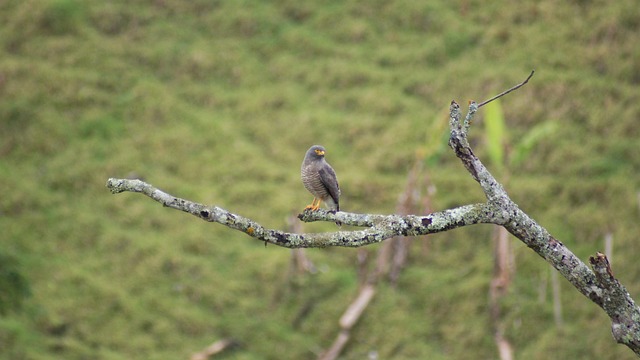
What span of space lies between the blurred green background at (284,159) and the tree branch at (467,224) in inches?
160

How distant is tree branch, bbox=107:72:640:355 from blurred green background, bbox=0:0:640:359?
160 inches

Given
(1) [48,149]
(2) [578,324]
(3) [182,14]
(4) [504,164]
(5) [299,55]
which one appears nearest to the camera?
(2) [578,324]

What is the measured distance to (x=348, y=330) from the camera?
8.15 meters

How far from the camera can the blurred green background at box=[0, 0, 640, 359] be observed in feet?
27.0

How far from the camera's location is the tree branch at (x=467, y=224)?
366 centimetres

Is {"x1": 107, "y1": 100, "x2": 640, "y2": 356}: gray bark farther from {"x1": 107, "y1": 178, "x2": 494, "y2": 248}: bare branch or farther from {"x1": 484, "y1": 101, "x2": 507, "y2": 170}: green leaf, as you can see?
{"x1": 484, "y1": 101, "x2": 507, "y2": 170}: green leaf

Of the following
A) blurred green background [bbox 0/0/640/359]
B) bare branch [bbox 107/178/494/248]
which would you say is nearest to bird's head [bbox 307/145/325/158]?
Result: bare branch [bbox 107/178/494/248]

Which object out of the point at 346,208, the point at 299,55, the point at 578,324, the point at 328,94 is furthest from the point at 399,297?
the point at 299,55

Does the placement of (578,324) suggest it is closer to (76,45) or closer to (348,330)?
(348,330)

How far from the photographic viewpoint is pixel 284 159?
976cm

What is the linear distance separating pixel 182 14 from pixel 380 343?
6105 mm

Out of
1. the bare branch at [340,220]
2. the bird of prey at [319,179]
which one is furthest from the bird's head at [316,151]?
the bare branch at [340,220]

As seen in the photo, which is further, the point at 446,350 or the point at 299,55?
the point at 299,55

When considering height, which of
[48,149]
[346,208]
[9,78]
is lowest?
[346,208]
